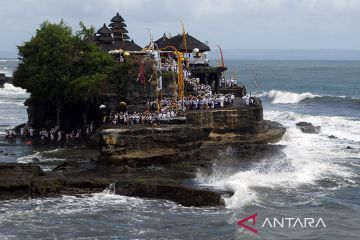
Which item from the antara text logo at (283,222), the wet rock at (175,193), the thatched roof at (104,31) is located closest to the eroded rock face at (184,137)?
the wet rock at (175,193)

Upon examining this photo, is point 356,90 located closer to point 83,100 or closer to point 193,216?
point 83,100

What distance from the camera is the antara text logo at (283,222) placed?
27.1 m

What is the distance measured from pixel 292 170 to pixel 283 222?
11.2 m

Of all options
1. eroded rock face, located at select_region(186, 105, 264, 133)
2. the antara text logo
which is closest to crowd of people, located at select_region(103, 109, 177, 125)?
eroded rock face, located at select_region(186, 105, 264, 133)

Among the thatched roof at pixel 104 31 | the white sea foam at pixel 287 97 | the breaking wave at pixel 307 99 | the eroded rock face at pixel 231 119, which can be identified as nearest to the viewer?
the eroded rock face at pixel 231 119

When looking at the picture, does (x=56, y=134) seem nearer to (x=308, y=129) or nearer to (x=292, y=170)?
(x=292, y=170)

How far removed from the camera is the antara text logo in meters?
27.1

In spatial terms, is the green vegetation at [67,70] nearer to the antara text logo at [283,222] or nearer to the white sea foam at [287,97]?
the antara text logo at [283,222]

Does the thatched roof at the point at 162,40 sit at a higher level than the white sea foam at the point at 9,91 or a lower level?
higher

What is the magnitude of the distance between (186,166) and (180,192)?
6.93m

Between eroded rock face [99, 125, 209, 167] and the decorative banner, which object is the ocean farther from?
the decorative banner

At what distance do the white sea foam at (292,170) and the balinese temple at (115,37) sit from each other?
17307 mm

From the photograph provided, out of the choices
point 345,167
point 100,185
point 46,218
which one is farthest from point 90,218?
point 345,167

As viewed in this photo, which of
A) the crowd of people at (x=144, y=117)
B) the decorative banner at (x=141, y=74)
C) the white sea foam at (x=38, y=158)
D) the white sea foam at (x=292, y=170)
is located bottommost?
the white sea foam at (x=292, y=170)
